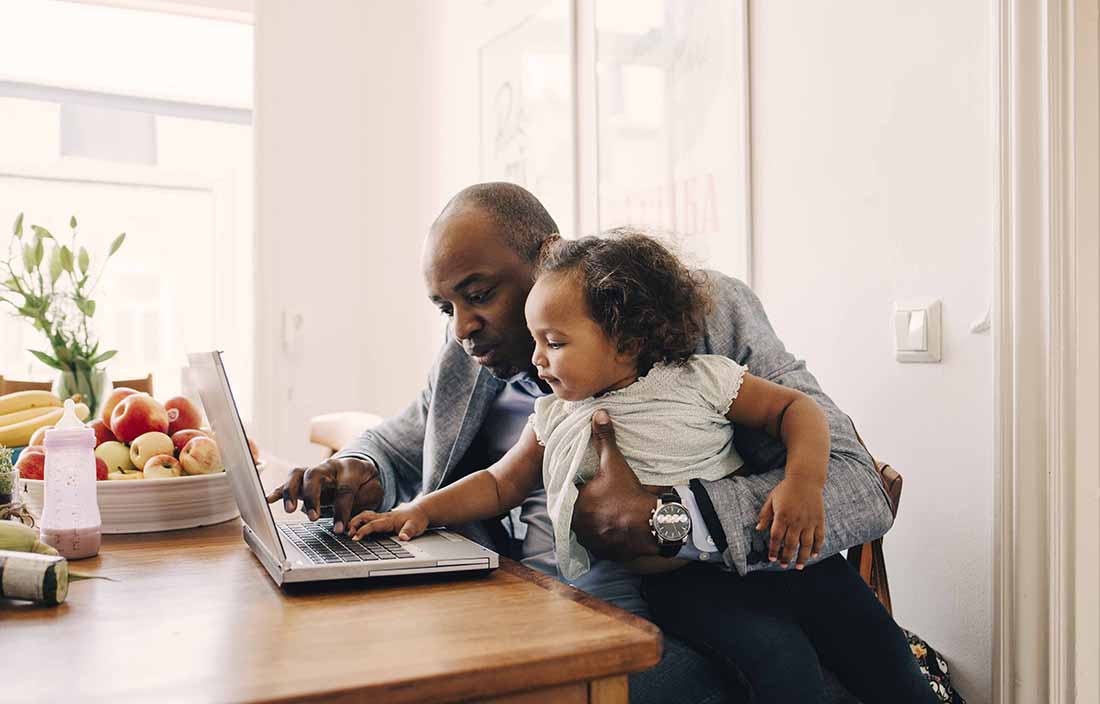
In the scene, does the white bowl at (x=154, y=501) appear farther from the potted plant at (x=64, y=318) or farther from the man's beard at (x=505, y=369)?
the potted plant at (x=64, y=318)

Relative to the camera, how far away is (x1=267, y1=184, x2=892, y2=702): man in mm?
1167

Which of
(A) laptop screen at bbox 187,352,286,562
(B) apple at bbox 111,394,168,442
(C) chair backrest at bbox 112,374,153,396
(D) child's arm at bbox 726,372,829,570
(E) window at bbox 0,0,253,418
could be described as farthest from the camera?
(E) window at bbox 0,0,253,418

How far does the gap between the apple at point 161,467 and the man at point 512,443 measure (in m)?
0.17

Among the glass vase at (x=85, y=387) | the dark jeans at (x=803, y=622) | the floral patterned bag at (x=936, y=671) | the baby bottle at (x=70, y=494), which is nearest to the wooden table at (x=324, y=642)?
the baby bottle at (x=70, y=494)

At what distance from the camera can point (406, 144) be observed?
3.94 m

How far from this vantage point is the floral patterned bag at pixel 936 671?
4.87 feet

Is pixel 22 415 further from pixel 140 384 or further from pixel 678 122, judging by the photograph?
pixel 678 122

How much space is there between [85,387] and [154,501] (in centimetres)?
84

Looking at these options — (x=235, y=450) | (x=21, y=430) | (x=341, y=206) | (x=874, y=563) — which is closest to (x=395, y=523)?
(x=235, y=450)

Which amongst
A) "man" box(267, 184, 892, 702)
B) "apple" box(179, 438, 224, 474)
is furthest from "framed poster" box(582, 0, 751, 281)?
"apple" box(179, 438, 224, 474)

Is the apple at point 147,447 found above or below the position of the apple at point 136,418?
below

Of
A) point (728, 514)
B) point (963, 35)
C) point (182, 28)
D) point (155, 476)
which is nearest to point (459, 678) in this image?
point (728, 514)

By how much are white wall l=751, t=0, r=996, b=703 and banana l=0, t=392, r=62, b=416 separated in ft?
4.68

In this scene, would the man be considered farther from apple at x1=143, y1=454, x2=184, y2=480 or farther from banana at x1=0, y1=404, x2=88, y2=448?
banana at x1=0, y1=404, x2=88, y2=448
